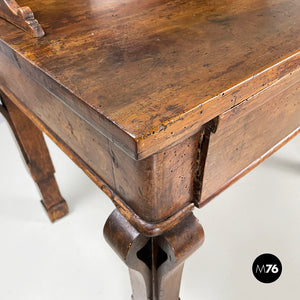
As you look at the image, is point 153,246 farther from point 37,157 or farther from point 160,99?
point 37,157

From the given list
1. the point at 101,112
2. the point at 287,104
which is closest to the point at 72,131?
the point at 101,112

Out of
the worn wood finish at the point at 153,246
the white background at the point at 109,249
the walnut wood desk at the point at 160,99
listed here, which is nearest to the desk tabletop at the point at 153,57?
the walnut wood desk at the point at 160,99

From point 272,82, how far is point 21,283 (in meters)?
1.02

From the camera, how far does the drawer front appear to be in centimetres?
49

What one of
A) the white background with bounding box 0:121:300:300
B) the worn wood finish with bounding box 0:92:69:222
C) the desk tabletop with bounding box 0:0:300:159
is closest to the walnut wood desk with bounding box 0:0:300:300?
the desk tabletop with bounding box 0:0:300:159

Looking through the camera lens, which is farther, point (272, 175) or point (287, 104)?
point (272, 175)

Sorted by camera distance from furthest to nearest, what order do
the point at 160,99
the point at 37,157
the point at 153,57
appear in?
the point at 37,157 < the point at 153,57 < the point at 160,99

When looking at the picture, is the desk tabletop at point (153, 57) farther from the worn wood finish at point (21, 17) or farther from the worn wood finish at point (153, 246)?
the worn wood finish at point (153, 246)

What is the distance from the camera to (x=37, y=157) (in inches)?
44.0

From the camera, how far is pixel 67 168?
1.54 m

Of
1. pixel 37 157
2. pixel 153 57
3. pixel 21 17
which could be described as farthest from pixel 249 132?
pixel 37 157

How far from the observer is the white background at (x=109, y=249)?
1049 mm

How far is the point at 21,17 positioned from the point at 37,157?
0.60 m

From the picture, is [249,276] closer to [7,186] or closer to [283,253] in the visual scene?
[283,253]
